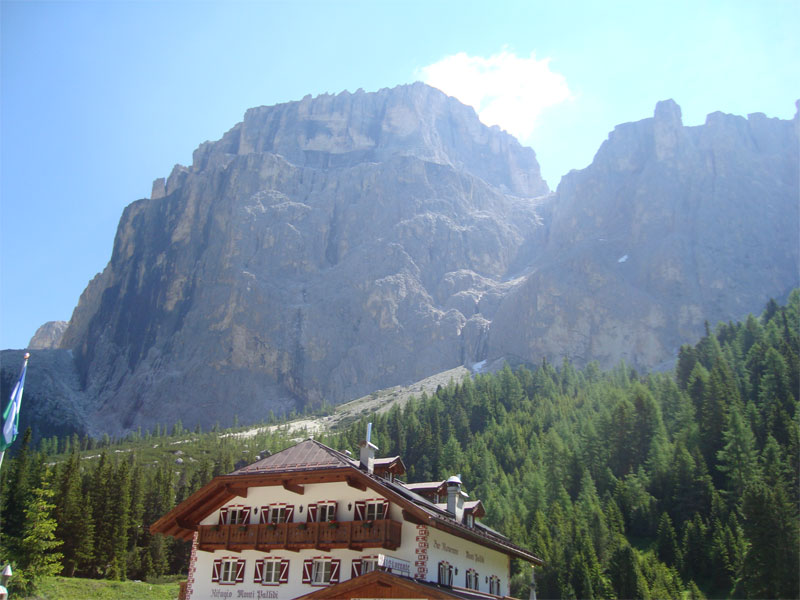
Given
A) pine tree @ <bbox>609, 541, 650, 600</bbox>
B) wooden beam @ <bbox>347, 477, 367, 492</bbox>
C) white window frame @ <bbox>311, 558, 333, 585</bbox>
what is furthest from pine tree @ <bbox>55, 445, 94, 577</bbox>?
pine tree @ <bbox>609, 541, 650, 600</bbox>

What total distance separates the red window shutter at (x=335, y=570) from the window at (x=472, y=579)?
7442 millimetres

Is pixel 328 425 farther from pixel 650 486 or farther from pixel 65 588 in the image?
pixel 65 588

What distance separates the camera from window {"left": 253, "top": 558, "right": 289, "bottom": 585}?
33.1m

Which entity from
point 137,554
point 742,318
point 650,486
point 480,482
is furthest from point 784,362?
point 742,318

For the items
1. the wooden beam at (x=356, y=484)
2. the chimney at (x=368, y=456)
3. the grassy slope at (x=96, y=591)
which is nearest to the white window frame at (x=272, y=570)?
the wooden beam at (x=356, y=484)

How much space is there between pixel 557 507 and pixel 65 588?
51.1 m

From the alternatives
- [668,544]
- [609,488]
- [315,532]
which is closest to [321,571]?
[315,532]

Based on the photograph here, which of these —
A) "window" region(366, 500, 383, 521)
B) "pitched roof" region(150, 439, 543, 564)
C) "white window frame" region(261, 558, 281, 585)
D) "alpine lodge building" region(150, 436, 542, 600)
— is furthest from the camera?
"white window frame" region(261, 558, 281, 585)

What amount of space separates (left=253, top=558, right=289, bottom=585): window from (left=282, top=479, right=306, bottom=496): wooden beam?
3.41 metres

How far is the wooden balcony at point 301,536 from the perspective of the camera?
1200 inches

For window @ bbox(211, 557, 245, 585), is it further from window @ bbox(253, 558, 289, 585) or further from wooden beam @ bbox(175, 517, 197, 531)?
wooden beam @ bbox(175, 517, 197, 531)

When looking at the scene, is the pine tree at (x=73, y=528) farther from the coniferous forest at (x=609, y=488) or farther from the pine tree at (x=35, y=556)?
the pine tree at (x=35, y=556)

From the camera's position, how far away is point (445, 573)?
106 feet

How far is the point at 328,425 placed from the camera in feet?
618
